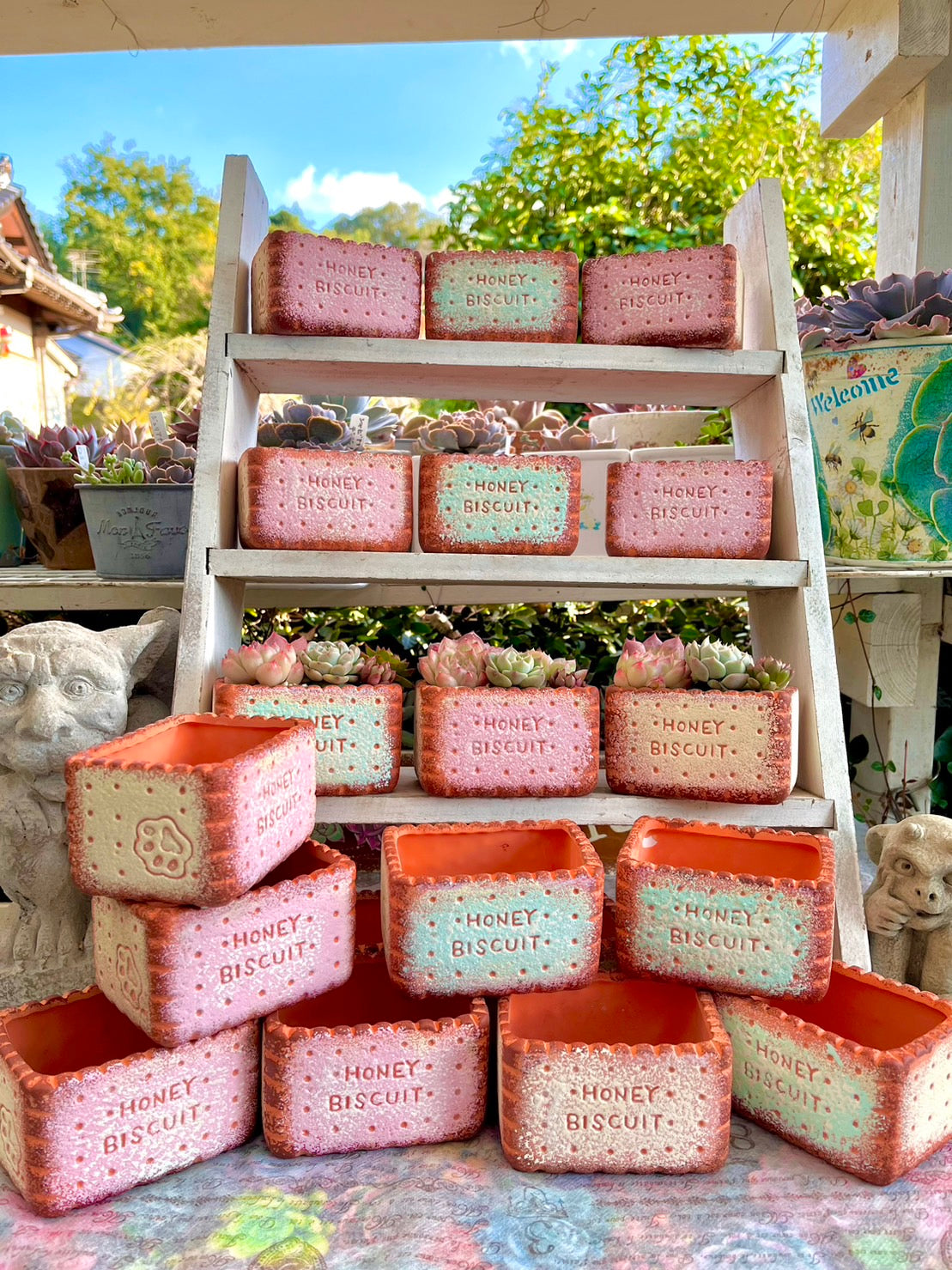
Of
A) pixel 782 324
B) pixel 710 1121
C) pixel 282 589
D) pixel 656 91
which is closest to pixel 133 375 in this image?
pixel 656 91

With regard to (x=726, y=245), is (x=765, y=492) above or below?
below

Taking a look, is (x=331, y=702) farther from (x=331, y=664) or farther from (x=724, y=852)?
(x=724, y=852)

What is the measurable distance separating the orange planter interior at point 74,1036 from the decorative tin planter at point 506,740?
40 centimetres

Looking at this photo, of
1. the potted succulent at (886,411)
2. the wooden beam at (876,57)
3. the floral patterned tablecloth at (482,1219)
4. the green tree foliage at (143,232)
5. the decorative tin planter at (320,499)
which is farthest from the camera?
the green tree foliage at (143,232)

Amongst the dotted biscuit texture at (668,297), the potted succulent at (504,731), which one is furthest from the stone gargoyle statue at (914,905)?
the dotted biscuit texture at (668,297)

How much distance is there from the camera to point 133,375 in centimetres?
760

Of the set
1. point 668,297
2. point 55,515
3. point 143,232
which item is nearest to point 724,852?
point 668,297

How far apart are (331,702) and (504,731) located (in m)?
0.20

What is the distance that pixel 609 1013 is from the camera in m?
0.97

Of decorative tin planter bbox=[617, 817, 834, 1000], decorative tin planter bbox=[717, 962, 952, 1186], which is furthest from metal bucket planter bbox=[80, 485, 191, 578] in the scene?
decorative tin planter bbox=[717, 962, 952, 1186]

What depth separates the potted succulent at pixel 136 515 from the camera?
4.08ft

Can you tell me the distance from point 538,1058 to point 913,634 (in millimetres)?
1019

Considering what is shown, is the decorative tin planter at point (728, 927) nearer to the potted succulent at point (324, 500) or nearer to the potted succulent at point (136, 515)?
the potted succulent at point (324, 500)

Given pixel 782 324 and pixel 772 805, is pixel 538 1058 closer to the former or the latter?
pixel 772 805
